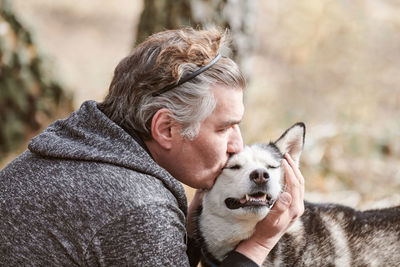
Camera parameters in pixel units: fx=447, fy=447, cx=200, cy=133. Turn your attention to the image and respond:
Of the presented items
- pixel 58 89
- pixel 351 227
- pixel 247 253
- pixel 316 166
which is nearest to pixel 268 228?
pixel 247 253

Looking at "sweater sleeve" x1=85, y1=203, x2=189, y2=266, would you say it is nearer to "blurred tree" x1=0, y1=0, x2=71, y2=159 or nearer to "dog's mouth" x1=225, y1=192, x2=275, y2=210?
"dog's mouth" x1=225, y1=192, x2=275, y2=210

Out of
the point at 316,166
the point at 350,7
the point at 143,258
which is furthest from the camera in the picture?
the point at 350,7

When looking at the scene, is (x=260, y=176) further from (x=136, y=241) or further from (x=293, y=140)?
(x=136, y=241)

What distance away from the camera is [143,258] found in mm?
1572

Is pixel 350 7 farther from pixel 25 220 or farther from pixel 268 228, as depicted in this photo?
pixel 25 220

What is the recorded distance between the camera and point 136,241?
1555 millimetres

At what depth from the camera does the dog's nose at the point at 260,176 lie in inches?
83.5

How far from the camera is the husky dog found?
216 cm

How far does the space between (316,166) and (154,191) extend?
3.75 metres

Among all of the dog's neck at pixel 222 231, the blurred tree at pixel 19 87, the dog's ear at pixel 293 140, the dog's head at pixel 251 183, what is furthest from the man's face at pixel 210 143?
the blurred tree at pixel 19 87

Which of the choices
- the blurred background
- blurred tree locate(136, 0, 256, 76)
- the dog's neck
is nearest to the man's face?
the dog's neck

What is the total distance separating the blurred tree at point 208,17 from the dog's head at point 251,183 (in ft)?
5.55

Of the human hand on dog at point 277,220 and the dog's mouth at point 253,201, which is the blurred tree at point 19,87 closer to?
the dog's mouth at point 253,201

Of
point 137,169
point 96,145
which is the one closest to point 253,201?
point 137,169
